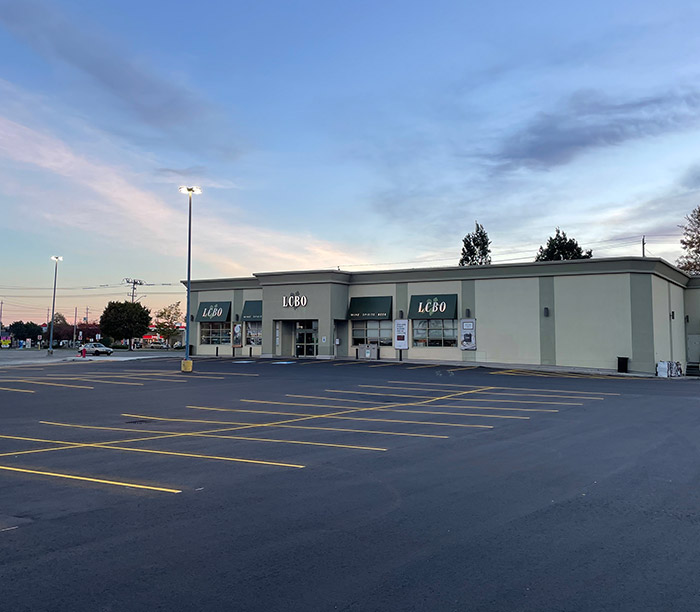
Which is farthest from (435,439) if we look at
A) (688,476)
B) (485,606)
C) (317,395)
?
(317,395)

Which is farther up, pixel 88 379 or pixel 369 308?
pixel 369 308

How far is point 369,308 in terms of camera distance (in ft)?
144

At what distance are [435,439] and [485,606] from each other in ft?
25.9

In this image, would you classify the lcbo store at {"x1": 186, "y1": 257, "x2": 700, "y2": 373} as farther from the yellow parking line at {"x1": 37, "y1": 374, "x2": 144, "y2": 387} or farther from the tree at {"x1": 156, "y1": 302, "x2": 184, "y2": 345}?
the tree at {"x1": 156, "y1": 302, "x2": 184, "y2": 345}

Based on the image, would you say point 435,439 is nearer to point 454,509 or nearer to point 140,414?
point 454,509

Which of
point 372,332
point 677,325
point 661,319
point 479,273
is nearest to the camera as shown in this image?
point 661,319

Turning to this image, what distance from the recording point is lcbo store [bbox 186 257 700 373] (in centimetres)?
3544

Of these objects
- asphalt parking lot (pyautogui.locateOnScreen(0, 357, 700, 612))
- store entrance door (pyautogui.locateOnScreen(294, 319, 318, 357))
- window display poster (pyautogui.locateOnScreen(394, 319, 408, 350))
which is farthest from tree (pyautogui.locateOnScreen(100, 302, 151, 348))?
asphalt parking lot (pyautogui.locateOnScreen(0, 357, 700, 612))

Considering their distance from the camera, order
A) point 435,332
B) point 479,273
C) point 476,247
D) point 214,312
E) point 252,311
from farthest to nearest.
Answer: point 476,247 → point 214,312 → point 252,311 → point 435,332 → point 479,273

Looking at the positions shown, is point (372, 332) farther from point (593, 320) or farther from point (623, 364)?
point (623, 364)

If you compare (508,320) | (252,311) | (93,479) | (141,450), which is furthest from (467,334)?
(93,479)

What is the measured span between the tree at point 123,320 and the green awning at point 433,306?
213 feet

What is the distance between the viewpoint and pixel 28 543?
231 inches

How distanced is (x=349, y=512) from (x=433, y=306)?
35135 millimetres
